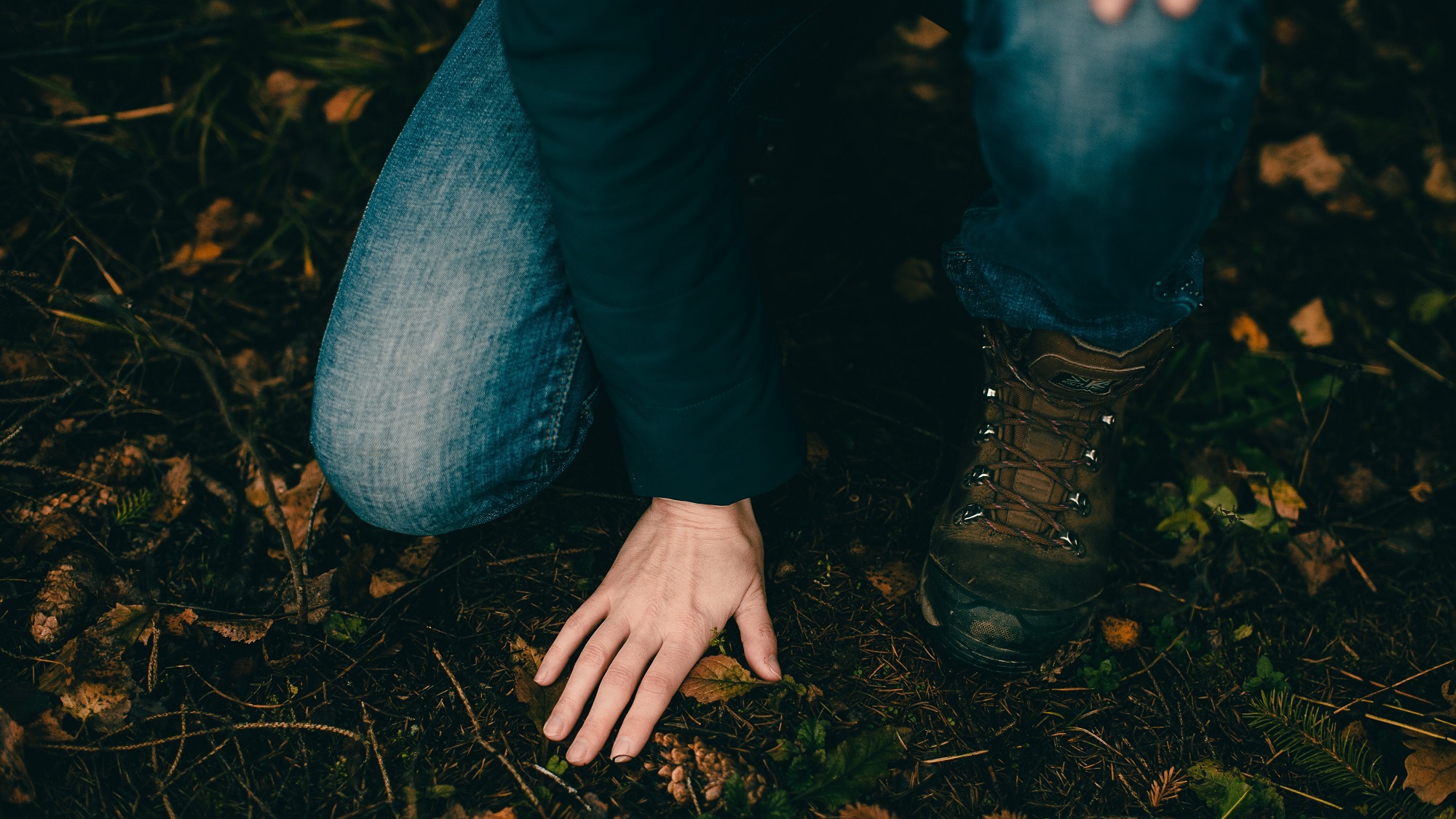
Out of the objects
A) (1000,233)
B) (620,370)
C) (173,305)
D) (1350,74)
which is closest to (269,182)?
(173,305)

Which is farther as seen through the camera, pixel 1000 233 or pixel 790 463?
pixel 790 463

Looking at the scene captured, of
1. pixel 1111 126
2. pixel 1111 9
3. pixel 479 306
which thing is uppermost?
pixel 1111 9

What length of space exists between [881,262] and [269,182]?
5.21 feet

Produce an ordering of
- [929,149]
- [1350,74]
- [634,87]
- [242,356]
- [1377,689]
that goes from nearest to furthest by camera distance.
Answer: [634,87]
[1377,689]
[242,356]
[929,149]
[1350,74]

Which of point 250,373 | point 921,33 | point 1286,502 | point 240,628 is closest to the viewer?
point 240,628

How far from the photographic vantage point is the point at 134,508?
1.42 m

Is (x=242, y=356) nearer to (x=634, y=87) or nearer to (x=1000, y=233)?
(x=634, y=87)

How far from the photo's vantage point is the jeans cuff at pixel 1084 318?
3.46 ft

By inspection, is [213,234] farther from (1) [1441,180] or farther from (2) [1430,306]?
(1) [1441,180]

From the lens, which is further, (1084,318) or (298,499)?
(298,499)

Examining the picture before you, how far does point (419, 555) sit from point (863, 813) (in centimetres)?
91

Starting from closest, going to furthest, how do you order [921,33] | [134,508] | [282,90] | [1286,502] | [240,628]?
[240,628] < [134,508] < [1286,502] < [282,90] < [921,33]

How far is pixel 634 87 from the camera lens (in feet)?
3.06

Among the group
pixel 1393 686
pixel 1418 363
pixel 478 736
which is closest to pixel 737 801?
pixel 478 736
